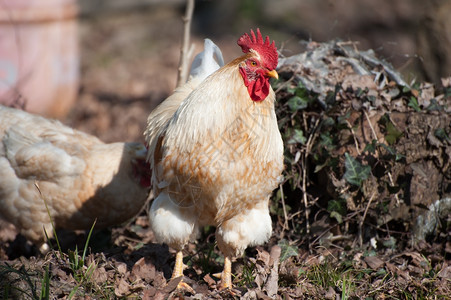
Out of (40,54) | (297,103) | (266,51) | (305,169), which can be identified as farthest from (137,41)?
(266,51)

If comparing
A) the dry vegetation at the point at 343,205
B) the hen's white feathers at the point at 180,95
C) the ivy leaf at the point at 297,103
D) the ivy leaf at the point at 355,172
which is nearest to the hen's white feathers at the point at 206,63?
the hen's white feathers at the point at 180,95

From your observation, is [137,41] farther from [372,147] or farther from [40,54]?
[372,147]

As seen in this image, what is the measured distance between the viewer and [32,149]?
4410 millimetres

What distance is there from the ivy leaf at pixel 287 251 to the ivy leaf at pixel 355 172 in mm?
721

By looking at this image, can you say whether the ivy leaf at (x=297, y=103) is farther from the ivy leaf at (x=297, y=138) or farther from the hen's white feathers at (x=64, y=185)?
the hen's white feathers at (x=64, y=185)

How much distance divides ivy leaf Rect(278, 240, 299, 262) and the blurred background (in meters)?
1.84

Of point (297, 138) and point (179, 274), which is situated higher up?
point (297, 138)

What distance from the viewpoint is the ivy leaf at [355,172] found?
12.9 feet

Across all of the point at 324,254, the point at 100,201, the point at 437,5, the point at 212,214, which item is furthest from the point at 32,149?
the point at 437,5

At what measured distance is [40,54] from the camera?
25.3ft

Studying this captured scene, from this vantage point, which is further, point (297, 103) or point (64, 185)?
point (64, 185)

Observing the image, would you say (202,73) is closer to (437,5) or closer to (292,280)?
(292,280)

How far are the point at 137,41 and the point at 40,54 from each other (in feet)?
13.3

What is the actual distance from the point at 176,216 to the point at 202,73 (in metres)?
1.38
